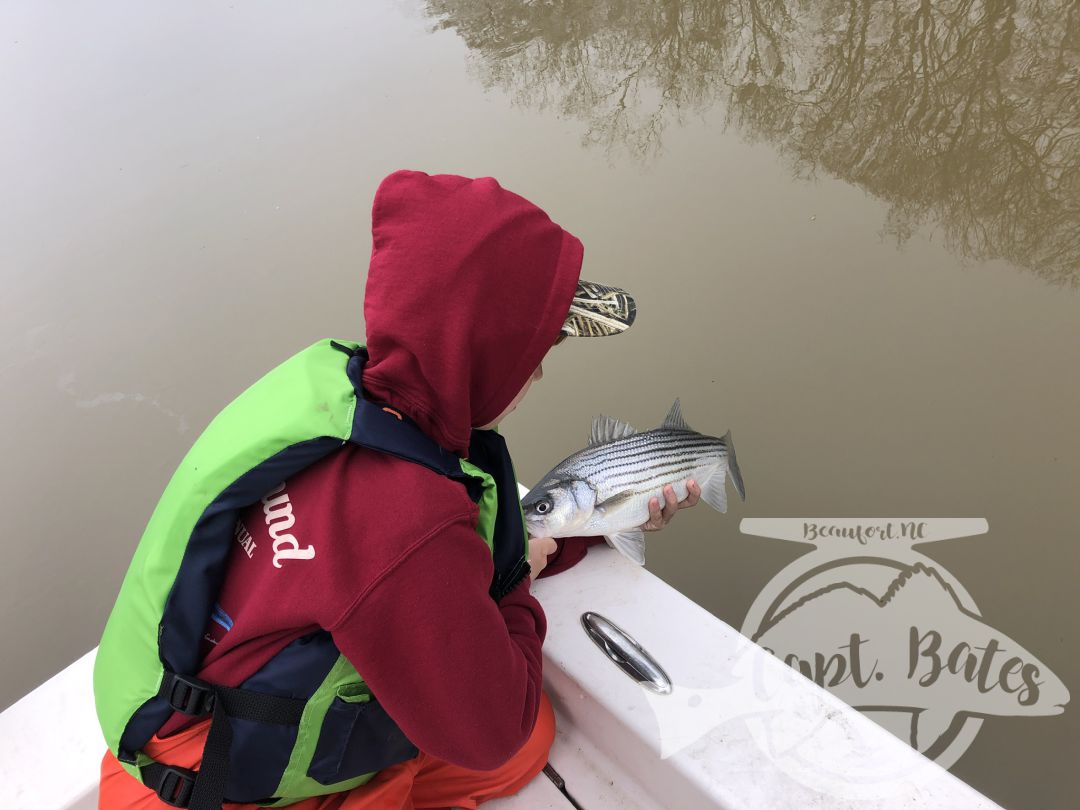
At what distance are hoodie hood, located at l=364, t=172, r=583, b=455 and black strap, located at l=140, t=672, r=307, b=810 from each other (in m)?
0.51

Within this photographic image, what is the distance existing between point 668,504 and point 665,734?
571 mm

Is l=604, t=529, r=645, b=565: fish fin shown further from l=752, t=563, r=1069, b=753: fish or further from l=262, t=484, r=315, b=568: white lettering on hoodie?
l=262, t=484, r=315, b=568: white lettering on hoodie

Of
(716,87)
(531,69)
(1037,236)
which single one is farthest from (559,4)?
(1037,236)

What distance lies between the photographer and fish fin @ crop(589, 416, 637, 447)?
2007 millimetres

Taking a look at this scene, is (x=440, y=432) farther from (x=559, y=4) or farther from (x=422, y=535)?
(x=559, y=4)

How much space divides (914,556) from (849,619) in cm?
32

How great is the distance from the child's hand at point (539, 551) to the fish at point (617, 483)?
0.04 m

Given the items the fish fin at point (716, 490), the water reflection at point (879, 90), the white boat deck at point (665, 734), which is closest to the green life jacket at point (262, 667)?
the white boat deck at point (665, 734)

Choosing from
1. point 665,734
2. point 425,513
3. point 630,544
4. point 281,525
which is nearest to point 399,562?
point 425,513

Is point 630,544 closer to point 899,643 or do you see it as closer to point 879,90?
point 899,643

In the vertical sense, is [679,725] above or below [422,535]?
below

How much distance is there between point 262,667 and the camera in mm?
1211

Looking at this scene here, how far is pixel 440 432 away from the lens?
51.9 inches

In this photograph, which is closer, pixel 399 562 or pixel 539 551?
pixel 399 562
